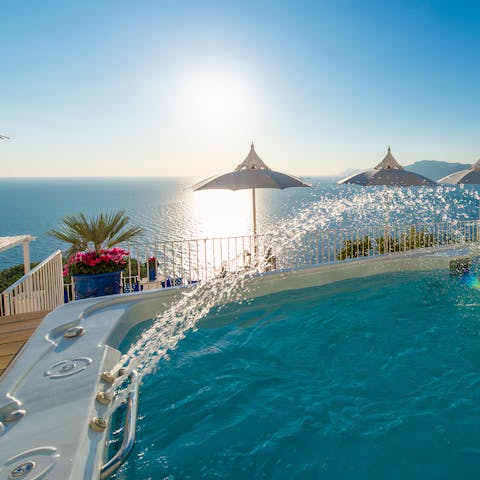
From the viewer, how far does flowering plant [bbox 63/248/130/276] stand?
4727 mm

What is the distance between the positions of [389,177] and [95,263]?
6.12 m

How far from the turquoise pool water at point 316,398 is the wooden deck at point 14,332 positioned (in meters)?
0.96

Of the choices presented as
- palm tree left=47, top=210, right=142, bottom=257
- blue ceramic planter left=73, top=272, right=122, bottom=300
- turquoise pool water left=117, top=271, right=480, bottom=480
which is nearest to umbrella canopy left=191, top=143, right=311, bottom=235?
palm tree left=47, top=210, right=142, bottom=257

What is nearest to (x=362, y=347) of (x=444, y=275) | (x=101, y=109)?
(x=444, y=275)

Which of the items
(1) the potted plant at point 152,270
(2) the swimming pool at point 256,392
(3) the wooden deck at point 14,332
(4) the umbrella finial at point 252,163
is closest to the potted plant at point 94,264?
(3) the wooden deck at point 14,332

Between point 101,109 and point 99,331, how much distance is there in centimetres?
1896

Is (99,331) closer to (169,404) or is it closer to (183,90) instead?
(169,404)

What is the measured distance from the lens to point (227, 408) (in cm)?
263

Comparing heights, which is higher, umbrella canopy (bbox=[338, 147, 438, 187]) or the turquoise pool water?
umbrella canopy (bbox=[338, 147, 438, 187])

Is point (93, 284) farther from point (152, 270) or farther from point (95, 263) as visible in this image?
point (152, 270)

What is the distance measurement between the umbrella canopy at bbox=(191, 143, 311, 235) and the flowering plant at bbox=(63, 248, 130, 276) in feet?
7.34

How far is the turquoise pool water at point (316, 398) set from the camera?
→ 6.91 ft

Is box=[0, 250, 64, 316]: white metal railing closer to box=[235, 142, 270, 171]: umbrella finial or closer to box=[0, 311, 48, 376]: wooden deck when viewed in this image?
box=[0, 311, 48, 376]: wooden deck

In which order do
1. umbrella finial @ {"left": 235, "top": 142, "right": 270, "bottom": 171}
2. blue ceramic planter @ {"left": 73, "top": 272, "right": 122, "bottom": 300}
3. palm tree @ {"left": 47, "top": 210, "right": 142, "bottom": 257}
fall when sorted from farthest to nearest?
1. umbrella finial @ {"left": 235, "top": 142, "right": 270, "bottom": 171}
2. palm tree @ {"left": 47, "top": 210, "right": 142, "bottom": 257}
3. blue ceramic planter @ {"left": 73, "top": 272, "right": 122, "bottom": 300}
